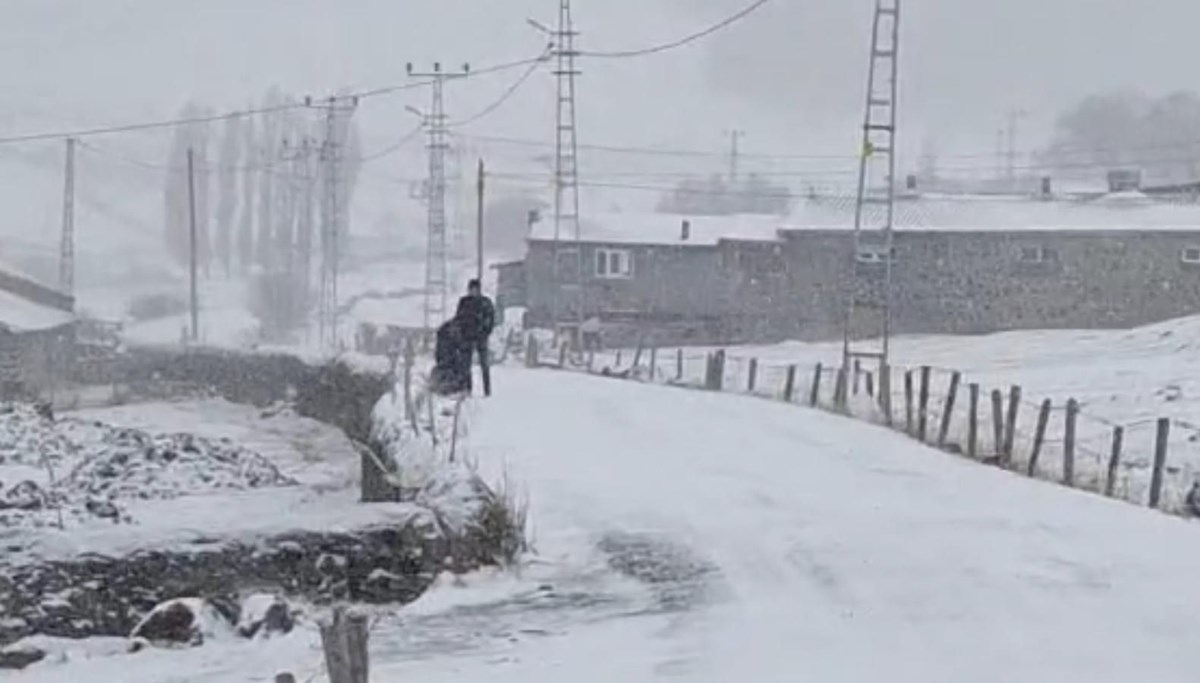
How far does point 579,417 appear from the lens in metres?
22.0

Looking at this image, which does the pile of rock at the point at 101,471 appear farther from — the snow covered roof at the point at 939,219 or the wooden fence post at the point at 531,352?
the snow covered roof at the point at 939,219

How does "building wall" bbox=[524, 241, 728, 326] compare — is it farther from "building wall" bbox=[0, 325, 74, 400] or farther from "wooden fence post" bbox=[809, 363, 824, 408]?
"wooden fence post" bbox=[809, 363, 824, 408]

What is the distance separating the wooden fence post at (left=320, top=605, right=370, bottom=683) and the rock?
3.69 meters

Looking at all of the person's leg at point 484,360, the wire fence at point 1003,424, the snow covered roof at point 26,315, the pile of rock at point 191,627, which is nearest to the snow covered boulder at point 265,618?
the pile of rock at point 191,627

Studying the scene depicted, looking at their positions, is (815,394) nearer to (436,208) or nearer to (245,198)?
(436,208)

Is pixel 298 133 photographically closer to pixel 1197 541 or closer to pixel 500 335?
pixel 500 335

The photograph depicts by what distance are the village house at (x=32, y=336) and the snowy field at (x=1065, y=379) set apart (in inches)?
689

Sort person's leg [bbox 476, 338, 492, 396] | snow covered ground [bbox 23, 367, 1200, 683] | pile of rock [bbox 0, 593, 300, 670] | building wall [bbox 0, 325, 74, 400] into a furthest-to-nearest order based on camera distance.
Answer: building wall [bbox 0, 325, 74, 400] < person's leg [bbox 476, 338, 492, 396] < pile of rock [bbox 0, 593, 300, 670] < snow covered ground [bbox 23, 367, 1200, 683]

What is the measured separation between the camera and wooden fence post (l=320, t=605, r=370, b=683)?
20.1 ft

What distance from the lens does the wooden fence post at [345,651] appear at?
6137 millimetres

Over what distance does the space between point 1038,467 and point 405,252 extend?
3242 inches

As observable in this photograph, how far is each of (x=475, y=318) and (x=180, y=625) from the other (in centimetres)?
1377

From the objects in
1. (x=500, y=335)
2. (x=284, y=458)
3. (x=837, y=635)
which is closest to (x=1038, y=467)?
(x=837, y=635)

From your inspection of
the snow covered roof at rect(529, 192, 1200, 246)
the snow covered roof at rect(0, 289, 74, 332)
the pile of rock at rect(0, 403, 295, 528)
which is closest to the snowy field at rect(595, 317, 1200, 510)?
the snow covered roof at rect(529, 192, 1200, 246)
